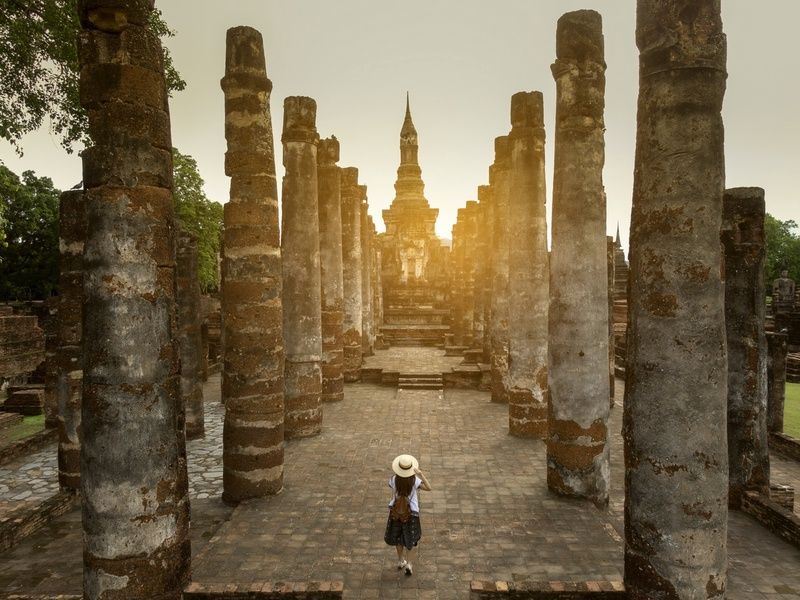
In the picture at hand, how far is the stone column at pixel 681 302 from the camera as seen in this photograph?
4.10 meters

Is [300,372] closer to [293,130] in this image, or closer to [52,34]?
[293,130]

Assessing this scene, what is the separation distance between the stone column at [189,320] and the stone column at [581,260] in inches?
306

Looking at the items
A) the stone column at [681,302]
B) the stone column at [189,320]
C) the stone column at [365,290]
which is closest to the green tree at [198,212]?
the stone column at [365,290]

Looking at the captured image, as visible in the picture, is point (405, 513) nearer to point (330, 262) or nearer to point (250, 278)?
point (250, 278)

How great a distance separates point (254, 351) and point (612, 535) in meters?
5.47

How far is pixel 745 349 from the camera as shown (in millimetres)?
8023

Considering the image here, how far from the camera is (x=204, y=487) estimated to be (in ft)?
30.0

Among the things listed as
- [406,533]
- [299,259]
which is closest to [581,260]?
[406,533]

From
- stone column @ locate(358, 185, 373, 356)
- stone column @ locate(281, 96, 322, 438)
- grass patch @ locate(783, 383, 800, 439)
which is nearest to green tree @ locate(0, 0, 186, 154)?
stone column @ locate(281, 96, 322, 438)

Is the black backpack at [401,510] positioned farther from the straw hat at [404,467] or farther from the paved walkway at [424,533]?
the paved walkway at [424,533]

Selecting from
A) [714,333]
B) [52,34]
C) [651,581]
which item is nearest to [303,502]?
[651,581]

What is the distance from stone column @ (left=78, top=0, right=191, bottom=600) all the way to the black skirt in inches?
88.0

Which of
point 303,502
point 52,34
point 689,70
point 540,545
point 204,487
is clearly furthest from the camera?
point 52,34

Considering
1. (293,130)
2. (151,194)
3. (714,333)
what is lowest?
(714,333)
